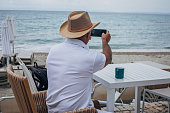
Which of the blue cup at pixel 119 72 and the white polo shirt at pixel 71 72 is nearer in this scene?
the white polo shirt at pixel 71 72

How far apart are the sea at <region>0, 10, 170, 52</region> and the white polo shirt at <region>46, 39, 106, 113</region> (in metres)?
17.2

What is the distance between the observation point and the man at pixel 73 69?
1757mm

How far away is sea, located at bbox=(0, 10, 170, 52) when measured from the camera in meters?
23.2

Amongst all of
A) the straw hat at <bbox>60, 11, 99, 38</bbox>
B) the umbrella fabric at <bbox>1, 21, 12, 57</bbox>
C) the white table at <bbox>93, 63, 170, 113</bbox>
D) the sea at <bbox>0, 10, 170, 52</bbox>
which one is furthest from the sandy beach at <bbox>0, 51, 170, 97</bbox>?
the sea at <bbox>0, 10, 170, 52</bbox>

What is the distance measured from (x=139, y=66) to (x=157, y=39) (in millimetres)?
27334

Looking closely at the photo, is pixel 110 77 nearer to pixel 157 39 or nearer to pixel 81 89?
pixel 81 89

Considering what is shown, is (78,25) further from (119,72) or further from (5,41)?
(5,41)

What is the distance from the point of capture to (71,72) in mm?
1750

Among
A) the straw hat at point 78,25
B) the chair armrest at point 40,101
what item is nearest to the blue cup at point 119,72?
the straw hat at point 78,25

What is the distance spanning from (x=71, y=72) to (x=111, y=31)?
3114 cm

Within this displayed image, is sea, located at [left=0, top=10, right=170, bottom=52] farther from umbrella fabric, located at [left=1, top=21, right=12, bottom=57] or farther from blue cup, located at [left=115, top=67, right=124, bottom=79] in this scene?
blue cup, located at [left=115, top=67, right=124, bottom=79]

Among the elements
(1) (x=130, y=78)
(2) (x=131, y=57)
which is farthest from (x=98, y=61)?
(2) (x=131, y=57)

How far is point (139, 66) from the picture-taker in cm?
286

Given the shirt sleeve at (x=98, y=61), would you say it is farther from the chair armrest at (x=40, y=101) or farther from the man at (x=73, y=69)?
the chair armrest at (x=40, y=101)
